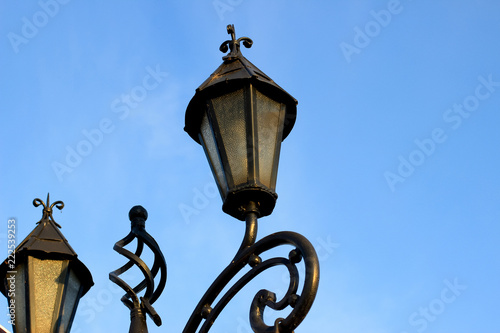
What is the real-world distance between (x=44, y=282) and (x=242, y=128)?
1.73 m

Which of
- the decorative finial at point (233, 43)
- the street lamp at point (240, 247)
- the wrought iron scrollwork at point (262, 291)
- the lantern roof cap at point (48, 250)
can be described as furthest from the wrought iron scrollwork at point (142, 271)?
the decorative finial at point (233, 43)

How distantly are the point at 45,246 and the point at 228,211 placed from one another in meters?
A: 1.64

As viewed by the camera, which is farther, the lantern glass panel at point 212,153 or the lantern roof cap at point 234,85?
the lantern roof cap at point 234,85

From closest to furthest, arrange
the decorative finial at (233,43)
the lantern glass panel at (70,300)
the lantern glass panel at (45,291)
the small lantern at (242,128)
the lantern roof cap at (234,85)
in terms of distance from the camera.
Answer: the small lantern at (242,128)
the lantern roof cap at (234,85)
the decorative finial at (233,43)
the lantern glass panel at (45,291)
the lantern glass panel at (70,300)

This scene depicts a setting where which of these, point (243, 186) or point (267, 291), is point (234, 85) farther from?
point (267, 291)

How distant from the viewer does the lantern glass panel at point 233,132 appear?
11.0ft

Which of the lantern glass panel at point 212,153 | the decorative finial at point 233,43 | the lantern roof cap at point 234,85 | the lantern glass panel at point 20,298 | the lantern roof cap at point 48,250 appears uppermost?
the decorative finial at point 233,43

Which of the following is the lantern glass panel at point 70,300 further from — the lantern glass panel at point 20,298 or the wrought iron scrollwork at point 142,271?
the wrought iron scrollwork at point 142,271

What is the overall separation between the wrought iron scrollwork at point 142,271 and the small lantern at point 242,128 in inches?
23.3

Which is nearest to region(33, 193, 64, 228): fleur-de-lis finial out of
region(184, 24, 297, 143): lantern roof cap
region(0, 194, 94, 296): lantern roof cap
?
region(0, 194, 94, 296): lantern roof cap

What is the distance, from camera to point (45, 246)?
15.0 feet

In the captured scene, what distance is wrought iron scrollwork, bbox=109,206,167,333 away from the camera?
3691 mm

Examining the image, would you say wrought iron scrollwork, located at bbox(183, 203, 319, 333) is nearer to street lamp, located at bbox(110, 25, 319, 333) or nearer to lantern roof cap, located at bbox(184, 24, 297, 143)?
street lamp, located at bbox(110, 25, 319, 333)

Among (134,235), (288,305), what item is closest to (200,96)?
(134,235)
